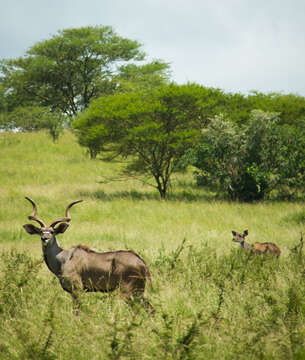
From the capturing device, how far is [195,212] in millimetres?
13352

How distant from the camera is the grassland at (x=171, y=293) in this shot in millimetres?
3381

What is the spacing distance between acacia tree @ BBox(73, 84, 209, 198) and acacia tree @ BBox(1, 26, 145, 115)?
674 inches

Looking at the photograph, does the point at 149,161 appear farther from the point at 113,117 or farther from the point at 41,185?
the point at 41,185

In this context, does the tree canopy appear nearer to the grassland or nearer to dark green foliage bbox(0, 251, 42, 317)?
the grassland

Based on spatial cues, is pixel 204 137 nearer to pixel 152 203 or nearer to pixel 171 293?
pixel 152 203

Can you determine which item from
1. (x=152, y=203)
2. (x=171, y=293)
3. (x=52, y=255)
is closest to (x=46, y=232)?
(x=52, y=255)

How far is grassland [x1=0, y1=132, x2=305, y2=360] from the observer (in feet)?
11.1

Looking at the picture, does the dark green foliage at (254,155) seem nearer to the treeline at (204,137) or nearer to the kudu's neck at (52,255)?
the treeline at (204,137)

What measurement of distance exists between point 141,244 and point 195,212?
522cm

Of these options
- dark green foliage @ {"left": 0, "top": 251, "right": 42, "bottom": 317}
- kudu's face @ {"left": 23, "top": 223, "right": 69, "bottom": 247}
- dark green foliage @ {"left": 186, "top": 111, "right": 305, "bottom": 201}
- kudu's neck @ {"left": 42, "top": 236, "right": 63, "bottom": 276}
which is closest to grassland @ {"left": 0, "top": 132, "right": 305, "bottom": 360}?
dark green foliage @ {"left": 0, "top": 251, "right": 42, "bottom": 317}

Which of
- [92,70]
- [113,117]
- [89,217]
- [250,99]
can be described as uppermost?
[92,70]

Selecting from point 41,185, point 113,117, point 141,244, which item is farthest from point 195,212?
point 41,185

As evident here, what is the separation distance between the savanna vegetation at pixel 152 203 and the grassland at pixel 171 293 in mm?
29

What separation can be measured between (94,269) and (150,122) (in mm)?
13257
